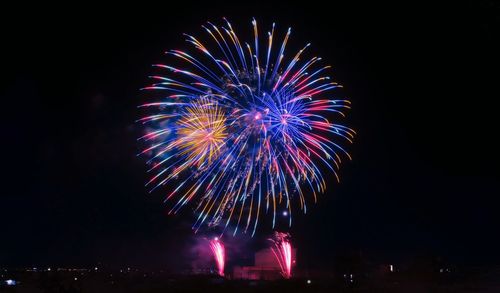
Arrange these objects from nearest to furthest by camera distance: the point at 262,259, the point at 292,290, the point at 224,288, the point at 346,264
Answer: the point at 292,290
the point at 224,288
the point at 346,264
the point at 262,259

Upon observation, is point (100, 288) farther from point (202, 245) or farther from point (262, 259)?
point (202, 245)

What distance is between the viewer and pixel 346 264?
54625 millimetres

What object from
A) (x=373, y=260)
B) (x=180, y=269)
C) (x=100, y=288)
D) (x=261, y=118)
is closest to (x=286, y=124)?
(x=261, y=118)

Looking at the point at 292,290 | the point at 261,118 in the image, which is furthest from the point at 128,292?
the point at 261,118

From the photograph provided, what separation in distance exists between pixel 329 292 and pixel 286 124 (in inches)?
380

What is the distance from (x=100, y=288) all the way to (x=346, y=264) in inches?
1076

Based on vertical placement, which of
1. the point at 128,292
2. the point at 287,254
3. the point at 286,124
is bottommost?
the point at 128,292

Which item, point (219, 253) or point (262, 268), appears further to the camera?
point (262, 268)

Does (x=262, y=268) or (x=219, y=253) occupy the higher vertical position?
(x=219, y=253)

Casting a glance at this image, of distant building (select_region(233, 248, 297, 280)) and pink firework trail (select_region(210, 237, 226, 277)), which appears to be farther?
distant building (select_region(233, 248, 297, 280))

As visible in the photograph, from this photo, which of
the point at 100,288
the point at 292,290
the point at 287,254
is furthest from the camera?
the point at 287,254

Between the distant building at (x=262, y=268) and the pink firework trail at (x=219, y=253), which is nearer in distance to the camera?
the pink firework trail at (x=219, y=253)

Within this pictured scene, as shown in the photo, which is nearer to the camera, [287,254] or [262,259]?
[287,254]

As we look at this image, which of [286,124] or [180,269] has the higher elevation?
[286,124]
